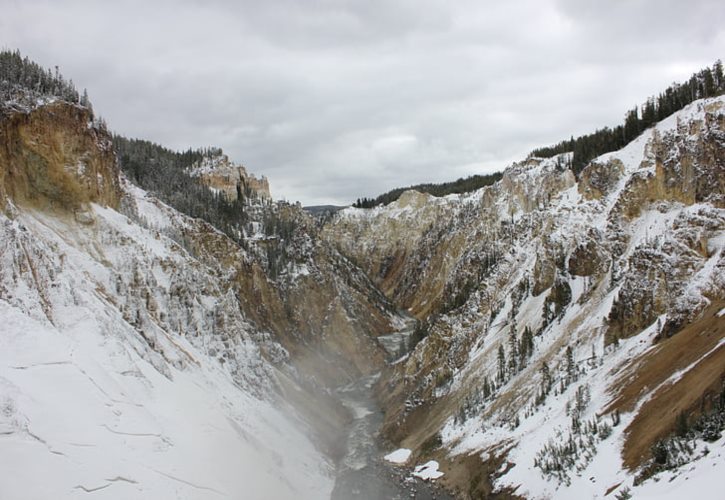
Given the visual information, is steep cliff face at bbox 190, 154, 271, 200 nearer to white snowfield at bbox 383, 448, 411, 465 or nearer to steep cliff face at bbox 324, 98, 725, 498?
steep cliff face at bbox 324, 98, 725, 498

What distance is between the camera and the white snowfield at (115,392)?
20984 mm

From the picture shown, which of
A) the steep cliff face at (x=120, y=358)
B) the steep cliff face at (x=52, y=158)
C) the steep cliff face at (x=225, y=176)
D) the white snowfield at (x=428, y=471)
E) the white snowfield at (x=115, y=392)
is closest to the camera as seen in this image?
the white snowfield at (x=115, y=392)

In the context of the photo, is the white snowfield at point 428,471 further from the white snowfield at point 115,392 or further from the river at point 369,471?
the white snowfield at point 115,392

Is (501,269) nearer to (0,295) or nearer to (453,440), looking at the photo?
(453,440)

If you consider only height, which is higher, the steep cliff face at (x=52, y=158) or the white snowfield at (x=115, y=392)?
the steep cliff face at (x=52, y=158)

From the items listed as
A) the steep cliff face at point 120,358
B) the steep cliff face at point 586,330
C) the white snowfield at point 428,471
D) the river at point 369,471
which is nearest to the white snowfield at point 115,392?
the steep cliff face at point 120,358

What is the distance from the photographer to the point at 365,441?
58.7 meters

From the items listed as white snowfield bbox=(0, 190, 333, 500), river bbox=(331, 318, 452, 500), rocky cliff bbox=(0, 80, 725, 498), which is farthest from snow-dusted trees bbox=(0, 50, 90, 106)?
river bbox=(331, 318, 452, 500)

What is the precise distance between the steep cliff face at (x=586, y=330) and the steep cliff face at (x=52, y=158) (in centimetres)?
3632

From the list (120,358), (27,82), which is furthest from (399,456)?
(27,82)

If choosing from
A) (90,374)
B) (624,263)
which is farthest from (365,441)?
(90,374)

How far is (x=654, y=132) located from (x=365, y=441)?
154 ft

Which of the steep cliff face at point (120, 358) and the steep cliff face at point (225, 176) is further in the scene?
the steep cliff face at point (225, 176)

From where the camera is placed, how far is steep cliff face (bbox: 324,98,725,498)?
1099 inches
